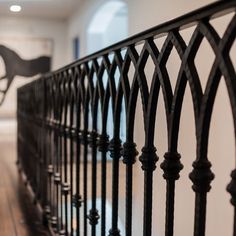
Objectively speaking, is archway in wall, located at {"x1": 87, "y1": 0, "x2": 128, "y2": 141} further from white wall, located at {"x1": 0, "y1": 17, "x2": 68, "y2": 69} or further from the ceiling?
white wall, located at {"x1": 0, "y1": 17, "x2": 68, "y2": 69}

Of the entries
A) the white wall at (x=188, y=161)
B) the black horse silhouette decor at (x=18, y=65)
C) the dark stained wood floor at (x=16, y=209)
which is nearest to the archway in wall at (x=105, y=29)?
the black horse silhouette decor at (x=18, y=65)

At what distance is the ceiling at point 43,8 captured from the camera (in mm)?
6395

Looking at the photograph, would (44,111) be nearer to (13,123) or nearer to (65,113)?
(65,113)

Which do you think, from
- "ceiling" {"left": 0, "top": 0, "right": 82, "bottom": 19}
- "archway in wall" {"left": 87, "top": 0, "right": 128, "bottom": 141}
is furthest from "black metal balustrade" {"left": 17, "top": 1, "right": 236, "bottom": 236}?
"ceiling" {"left": 0, "top": 0, "right": 82, "bottom": 19}

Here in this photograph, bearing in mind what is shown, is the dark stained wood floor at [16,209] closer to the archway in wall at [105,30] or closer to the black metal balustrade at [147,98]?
the black metal balustrade at [147,98]

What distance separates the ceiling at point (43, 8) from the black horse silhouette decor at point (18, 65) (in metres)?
0.84

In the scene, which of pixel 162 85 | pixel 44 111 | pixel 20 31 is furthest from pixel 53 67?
pixel 162 85

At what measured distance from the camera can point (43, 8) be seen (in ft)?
22.8

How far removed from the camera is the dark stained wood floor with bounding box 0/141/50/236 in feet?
8.08

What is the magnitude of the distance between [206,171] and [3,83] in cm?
749

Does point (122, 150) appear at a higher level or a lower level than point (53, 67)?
lower

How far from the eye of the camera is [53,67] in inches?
324

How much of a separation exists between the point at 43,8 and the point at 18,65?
4.87ft

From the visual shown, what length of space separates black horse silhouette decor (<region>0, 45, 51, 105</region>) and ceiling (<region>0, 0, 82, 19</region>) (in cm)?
84
